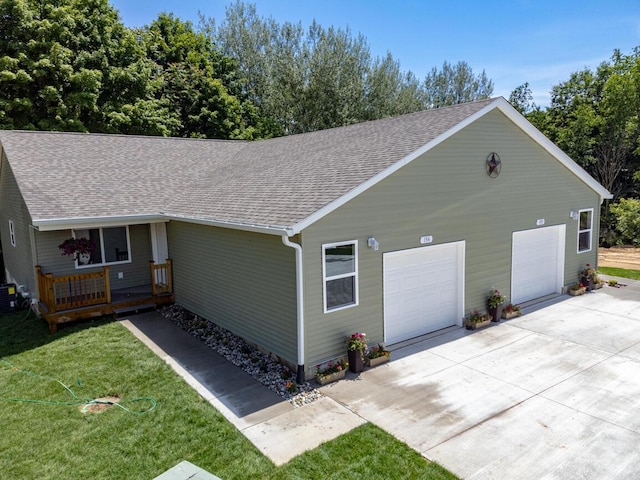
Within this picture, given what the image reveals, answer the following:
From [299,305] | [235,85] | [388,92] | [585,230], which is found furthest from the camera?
[388,92]

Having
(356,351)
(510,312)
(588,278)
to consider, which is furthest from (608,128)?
(356,351)

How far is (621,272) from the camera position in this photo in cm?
1634

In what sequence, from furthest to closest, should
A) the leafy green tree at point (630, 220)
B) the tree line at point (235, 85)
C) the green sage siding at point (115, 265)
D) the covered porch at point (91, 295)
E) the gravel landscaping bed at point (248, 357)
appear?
the leafy green tree at point (630, 220) < the tree line at point (235, 85) < the green sage siding at point (115, 265) < the covered porch at point (91, 295) < the gravel landscaping bed at point (248, 357)

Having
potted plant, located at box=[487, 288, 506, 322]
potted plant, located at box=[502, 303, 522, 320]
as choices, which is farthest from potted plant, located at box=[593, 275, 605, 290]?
potted plant, located at box=[487, 288, 506, 322]

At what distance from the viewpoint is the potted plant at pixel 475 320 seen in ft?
33.3

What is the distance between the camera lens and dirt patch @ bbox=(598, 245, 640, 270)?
1845 cm

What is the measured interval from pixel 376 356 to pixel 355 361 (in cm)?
57

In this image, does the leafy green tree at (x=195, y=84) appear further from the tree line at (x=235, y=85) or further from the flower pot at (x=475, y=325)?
the flower pot at (x=475, y=325)

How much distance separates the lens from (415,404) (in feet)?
22.1

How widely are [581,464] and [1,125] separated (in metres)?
23.1

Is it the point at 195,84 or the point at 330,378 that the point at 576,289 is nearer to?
the point at 330,378

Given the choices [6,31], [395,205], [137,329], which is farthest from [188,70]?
[395,205]

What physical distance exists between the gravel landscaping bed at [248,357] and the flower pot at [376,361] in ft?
4.24

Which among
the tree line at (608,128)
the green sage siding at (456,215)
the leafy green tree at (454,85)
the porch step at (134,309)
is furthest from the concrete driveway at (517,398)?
the leafy green tree at (454,85)
